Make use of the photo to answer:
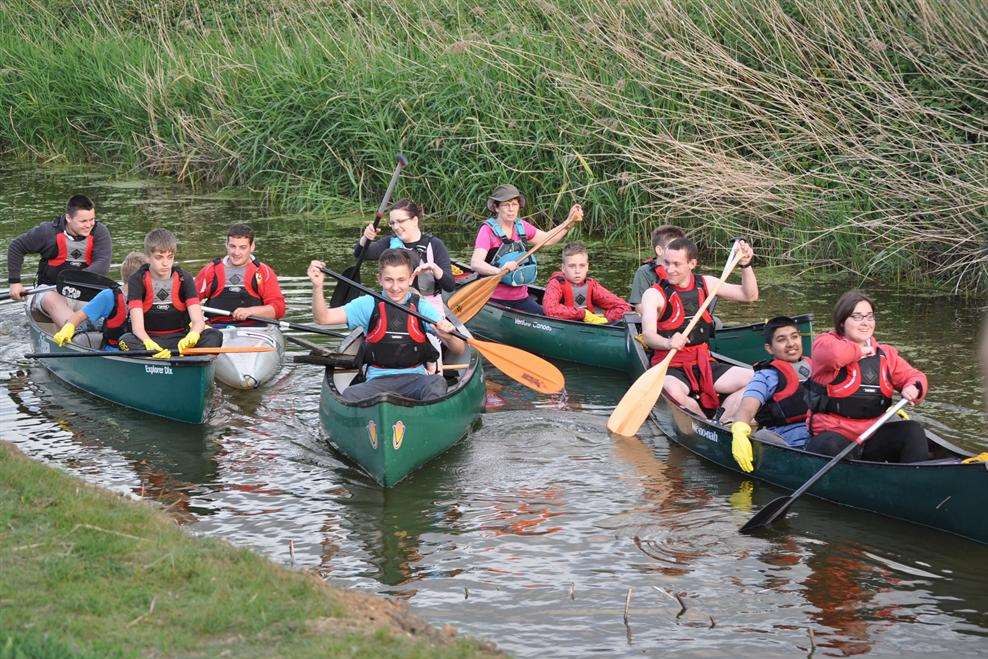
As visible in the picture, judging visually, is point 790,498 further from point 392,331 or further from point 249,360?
point 249,360

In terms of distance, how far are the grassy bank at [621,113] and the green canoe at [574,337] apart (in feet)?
6.43

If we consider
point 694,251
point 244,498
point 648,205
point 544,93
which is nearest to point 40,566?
point 244,498

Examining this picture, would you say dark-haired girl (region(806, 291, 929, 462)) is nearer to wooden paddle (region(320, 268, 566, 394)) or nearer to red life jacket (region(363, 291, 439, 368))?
wooden paddle (region(320, 268, 566, 394))

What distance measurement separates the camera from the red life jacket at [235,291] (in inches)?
363

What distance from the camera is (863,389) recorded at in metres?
6.46

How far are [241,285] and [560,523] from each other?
3681mm

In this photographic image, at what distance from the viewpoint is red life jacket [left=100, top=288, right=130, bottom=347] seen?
8.56 meters

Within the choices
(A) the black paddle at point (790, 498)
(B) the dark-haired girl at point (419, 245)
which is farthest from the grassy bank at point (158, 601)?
(B) the dark-haired girl at point (419, 245)

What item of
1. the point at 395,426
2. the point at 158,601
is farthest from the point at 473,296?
the point at 158,601

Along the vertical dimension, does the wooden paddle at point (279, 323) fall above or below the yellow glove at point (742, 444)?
above

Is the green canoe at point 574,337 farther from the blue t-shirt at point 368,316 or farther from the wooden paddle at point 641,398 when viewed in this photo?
the blue t-shirt at point 368,316

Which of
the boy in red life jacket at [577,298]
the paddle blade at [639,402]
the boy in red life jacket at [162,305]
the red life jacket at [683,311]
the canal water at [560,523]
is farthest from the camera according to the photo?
the boy in red life jacket at [577,298]

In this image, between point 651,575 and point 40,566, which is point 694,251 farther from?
point 40,566

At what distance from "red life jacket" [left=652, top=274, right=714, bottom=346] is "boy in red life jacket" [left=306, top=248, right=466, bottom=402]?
138 cm
